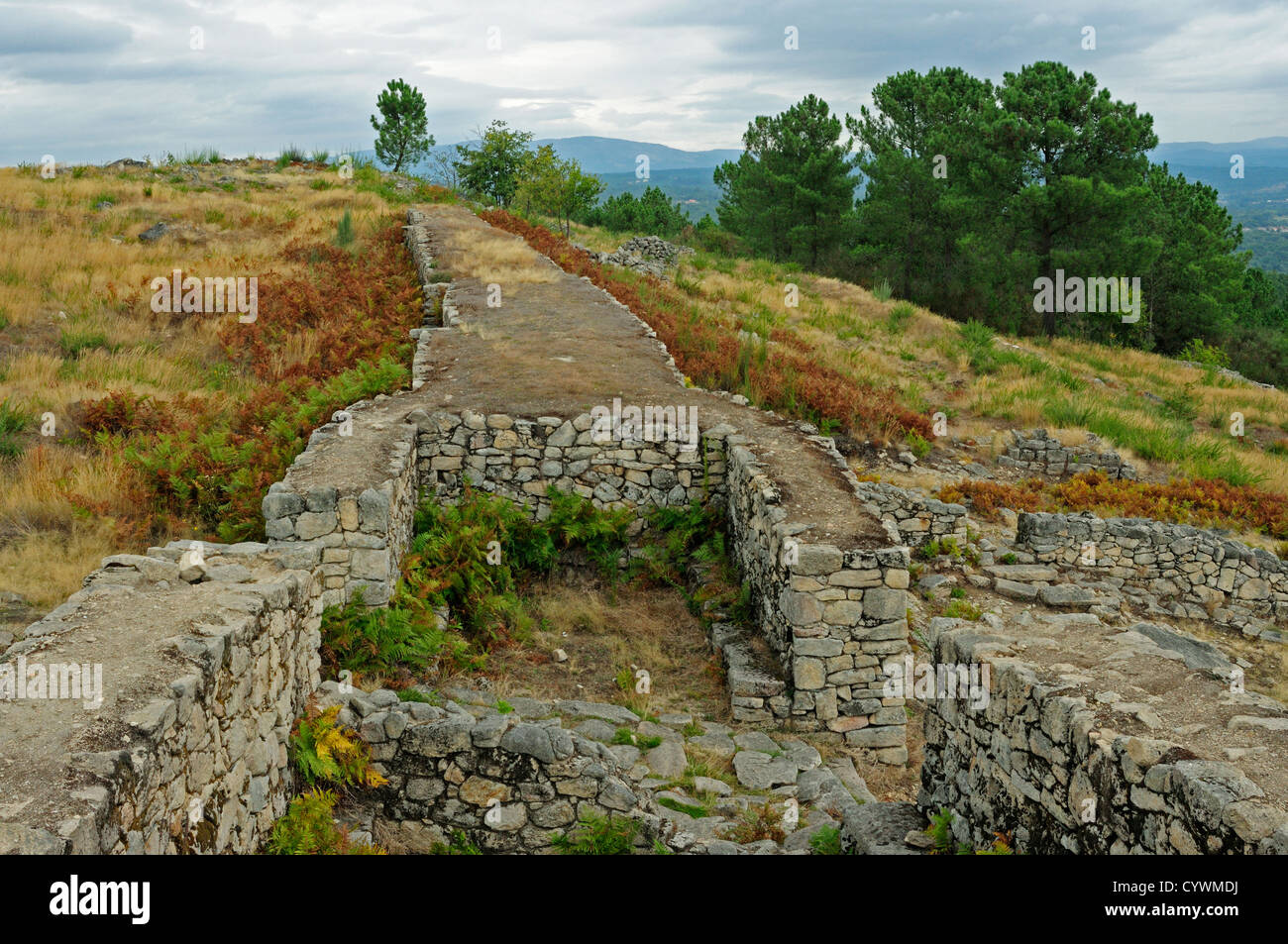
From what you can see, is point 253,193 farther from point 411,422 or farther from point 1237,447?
point 1237,447

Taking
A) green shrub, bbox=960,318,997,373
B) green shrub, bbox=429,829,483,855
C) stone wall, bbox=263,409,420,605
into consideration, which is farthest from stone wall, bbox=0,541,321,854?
green shrub, bbox=960,318,997,373

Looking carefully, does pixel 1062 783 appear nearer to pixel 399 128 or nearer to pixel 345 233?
pixel 345 233

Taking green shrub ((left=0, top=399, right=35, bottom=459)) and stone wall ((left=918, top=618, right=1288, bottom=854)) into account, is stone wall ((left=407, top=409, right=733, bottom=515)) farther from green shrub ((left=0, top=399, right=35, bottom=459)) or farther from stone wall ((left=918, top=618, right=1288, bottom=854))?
stone wall ((left=918, top=618, right=1288, bottom=854))

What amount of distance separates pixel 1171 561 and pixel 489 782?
11084 mm

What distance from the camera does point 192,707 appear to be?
4.11 m

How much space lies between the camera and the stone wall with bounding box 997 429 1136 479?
1584cm

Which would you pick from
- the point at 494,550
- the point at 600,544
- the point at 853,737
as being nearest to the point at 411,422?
the point at 494,550

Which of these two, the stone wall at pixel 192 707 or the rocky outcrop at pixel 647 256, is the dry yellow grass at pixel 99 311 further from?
the rocky outcrop at pixel 647 256

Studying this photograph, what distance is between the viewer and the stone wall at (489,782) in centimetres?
544

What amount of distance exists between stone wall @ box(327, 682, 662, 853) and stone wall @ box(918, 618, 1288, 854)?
1.89 metres

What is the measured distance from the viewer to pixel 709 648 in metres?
8.80

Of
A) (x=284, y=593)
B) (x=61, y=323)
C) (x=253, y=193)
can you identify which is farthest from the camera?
(x=253, y=193)

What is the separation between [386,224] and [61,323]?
13.0m

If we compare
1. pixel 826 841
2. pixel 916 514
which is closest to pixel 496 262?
pixel 916 514
